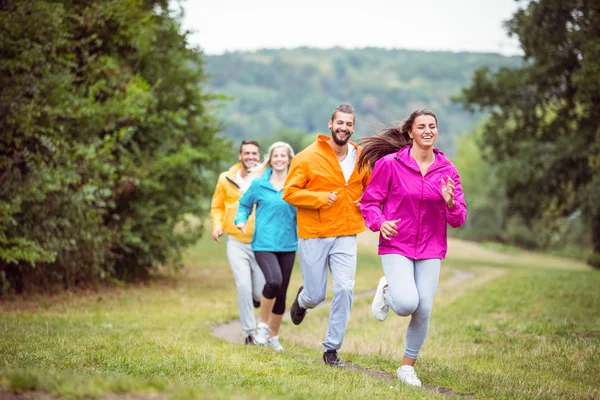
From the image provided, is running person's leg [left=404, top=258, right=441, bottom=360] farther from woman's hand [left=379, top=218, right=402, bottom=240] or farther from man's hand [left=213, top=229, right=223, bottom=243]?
man's hand [left=213, top=229, right=223, bottom=243]

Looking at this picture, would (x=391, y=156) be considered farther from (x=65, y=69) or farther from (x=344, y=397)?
(x=65, y=69)

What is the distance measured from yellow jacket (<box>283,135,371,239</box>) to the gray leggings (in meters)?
0.86

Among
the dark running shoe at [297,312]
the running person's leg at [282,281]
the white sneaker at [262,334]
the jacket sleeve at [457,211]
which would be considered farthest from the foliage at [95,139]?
the jacket sleeve at [457,211]

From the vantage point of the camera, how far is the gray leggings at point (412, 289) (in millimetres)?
6562

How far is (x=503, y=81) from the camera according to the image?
86.9 feet

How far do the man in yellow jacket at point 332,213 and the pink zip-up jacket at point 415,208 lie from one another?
27.7 inches

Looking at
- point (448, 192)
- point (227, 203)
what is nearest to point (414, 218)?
point (448, 192)

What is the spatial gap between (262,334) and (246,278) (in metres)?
0.86

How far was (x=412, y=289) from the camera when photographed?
6582 millimetres

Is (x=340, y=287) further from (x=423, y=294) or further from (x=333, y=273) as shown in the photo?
(x=423, y=294)

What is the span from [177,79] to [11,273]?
21.9 ft

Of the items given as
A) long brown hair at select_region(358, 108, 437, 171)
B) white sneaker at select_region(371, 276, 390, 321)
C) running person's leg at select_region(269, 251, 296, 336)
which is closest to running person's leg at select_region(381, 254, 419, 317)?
white sneaker at select_region(371, 276, 390, 321)

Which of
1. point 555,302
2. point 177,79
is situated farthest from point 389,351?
point 177,79

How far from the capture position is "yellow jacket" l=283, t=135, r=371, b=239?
24.6 feet
